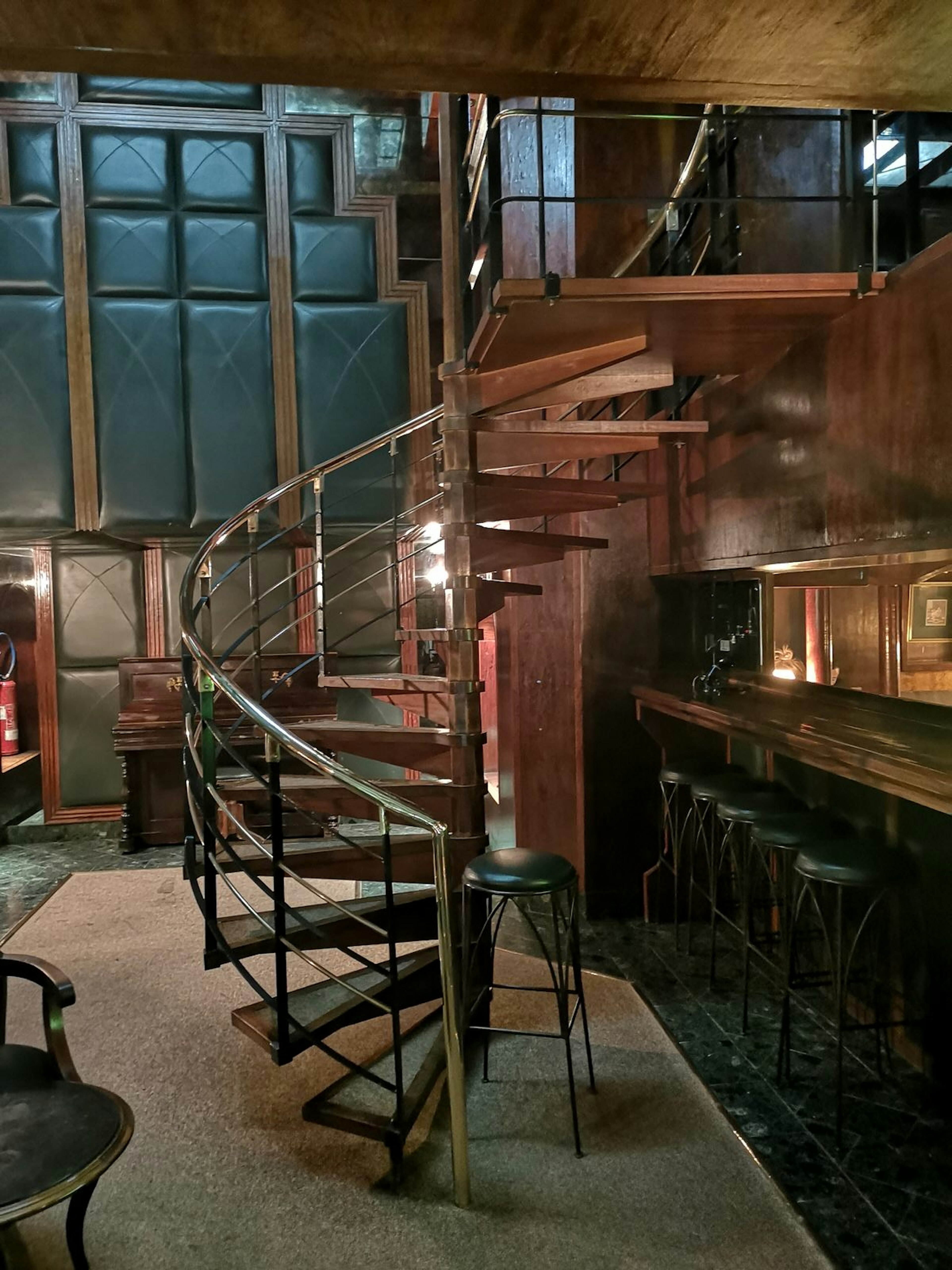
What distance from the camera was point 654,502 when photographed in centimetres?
408

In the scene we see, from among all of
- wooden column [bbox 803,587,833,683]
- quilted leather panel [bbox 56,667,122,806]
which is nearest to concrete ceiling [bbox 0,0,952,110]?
wooden column [bbox 803,587,833,683]

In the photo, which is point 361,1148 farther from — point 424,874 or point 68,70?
point 68,70

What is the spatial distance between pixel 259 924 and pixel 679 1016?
1.55m

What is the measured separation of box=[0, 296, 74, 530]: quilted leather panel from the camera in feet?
18.3

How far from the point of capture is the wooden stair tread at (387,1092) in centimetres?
227

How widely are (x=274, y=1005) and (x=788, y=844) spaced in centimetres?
162

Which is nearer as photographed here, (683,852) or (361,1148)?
(361,1148)

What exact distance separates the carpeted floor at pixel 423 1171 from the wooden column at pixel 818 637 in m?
1.70

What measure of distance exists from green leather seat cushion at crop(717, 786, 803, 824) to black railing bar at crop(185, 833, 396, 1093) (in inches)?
56.8

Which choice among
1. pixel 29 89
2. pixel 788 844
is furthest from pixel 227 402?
pixel 788 844

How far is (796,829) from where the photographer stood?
8.98 ft

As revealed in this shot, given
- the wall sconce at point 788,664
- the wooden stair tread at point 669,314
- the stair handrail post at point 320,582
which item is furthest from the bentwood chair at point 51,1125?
the wall sconce at point 788,664

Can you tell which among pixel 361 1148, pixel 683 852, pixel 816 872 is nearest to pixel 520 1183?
pixel 361 1148

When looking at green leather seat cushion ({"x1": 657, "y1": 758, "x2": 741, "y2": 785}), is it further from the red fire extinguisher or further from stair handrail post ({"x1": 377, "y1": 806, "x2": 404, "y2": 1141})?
the red fire extinguisher
